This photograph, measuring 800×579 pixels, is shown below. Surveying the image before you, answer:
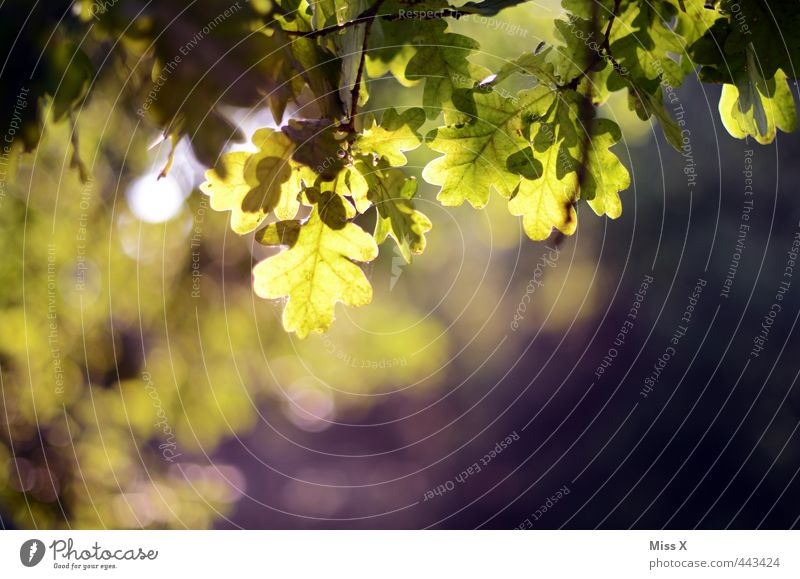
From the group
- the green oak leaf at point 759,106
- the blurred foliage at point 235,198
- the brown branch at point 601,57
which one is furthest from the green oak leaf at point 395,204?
the green oak leaf at point 759,106

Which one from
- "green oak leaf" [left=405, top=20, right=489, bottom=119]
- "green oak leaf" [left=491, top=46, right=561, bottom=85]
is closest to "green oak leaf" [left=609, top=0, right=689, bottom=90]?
"green oak leaf" [left=491, top=46, right=561, bottom=85]

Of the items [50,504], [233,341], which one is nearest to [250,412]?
[233,341]

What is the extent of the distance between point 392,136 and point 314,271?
230 millimetres

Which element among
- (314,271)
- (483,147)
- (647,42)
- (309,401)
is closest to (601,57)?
(647,42)

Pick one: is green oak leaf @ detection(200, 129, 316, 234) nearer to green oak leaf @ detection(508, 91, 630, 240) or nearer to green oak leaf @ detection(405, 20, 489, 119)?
green oak leaf @ detection(405, 20, 489, 119)

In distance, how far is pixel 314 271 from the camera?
3.25ft

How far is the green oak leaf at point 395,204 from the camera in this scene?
0.97 meters

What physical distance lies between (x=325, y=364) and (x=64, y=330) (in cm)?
103

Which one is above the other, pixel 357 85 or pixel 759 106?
pixel 357 85

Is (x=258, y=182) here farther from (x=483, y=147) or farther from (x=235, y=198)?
(x=483, y=147)

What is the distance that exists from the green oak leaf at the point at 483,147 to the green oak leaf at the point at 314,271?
179 mm

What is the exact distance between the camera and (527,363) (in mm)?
4418

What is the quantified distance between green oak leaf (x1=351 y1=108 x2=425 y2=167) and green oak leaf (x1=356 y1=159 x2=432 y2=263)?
17 millimetres

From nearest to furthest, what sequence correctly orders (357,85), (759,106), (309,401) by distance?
(357,85) → (759,106) → (309,401)
